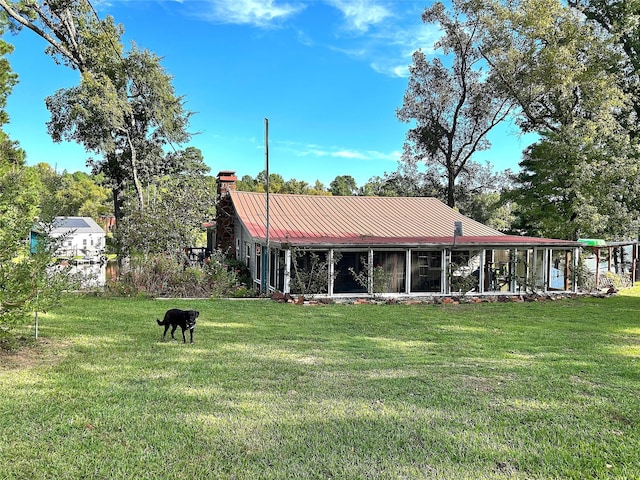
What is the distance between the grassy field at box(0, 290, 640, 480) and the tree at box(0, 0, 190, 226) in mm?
13791

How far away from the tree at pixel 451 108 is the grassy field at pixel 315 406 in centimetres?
2364

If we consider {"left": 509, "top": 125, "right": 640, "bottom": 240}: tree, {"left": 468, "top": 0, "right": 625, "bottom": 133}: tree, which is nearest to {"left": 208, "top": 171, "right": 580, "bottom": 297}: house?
{"left": 509, "top": 125, "right": 640, "bottom": 240}: tree

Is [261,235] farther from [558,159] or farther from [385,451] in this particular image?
[558,159]

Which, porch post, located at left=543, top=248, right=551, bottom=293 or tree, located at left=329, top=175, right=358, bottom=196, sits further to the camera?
tree, located at left=329, top=175, right=358, bottom=196

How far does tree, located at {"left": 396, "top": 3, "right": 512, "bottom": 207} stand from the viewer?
→ 28.3m

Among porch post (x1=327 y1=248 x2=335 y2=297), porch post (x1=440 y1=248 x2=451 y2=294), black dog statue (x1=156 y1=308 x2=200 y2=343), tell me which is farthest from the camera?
porch post (x1=440 y1=248 x2=451 y2=294)

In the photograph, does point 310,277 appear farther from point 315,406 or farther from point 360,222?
point 315,406

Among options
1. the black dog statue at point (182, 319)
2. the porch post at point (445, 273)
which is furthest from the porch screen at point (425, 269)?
the black dog statue at point (182, 319)

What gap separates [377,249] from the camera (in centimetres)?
1435

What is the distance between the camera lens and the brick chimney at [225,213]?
20531 millimetres

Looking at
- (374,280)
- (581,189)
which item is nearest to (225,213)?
(374,280)

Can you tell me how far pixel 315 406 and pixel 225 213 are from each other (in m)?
16.8

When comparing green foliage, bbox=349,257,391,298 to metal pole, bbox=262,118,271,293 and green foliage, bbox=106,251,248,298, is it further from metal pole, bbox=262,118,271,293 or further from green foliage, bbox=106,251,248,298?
green foliage, bbox=106,251,248,298

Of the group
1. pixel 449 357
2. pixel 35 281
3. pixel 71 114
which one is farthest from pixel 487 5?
pixel 35 281
